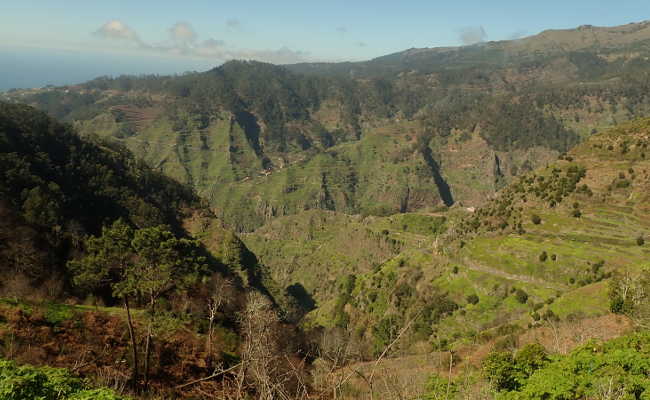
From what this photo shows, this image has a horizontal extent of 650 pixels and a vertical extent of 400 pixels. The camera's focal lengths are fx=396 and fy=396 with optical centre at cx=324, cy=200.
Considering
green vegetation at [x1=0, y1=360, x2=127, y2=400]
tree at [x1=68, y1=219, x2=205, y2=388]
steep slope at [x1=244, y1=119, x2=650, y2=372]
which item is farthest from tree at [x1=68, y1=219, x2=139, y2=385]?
steep slope at [x1=244, y1=119, x2=650, y2=372]

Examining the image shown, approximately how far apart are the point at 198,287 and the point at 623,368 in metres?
31.1

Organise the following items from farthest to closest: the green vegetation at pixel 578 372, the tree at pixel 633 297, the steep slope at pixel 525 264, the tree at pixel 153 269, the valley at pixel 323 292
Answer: the steep slope at pixel 525 264, the tree at pixel 633 297, the tree at pixel 153 269, the valley at pixel 323 292, the green vegetation at pixel 578 372

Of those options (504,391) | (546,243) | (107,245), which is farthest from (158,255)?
(546,243)

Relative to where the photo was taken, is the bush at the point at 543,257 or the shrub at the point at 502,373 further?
the bush at the point at 543,257

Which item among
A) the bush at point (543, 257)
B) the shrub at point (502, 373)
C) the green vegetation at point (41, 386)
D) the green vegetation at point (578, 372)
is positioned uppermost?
the green vegetation at point (41, 386)

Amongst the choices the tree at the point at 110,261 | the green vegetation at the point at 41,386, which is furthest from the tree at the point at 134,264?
the green vegetation at the point at 41,386

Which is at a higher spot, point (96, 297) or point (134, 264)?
point (134, 264)

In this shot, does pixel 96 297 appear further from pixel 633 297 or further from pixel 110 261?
pixel 633 297

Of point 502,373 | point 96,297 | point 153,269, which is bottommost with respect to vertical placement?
point 96,297

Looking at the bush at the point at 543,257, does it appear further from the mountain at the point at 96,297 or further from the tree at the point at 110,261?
the tree at the point at 110,261

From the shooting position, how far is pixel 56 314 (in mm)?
19344

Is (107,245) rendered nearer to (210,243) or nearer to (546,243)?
(546,243)

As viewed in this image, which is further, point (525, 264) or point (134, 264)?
point (525, 264)

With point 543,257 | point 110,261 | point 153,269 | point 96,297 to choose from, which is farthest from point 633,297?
point 96,297
